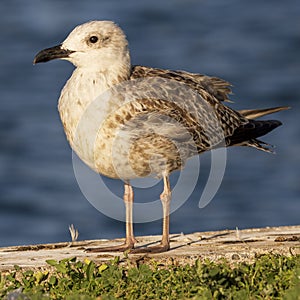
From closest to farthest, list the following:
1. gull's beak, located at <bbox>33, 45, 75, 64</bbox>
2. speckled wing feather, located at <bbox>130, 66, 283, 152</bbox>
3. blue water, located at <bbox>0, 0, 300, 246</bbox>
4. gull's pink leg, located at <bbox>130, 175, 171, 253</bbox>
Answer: gull's pink leg, located at <bbox>130, 175, 171, 253</bbox>, gull's beak, located at <bbox>33, 45, 75, 64</bbox>, speckled wing feather, located at <bbox>130, 66, 283, 152</bbox>, blue water, located at <bbox>0, 0, 300, 246</bbox>

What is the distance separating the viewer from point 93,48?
32.3 ft

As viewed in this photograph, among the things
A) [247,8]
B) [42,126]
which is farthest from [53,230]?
[247,8]

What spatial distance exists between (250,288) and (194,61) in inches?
631

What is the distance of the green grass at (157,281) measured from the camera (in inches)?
307

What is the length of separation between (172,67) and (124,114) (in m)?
13.2

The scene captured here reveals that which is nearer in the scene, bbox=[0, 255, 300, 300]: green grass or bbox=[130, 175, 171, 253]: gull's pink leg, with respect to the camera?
bbox=[0, 255, 300, 300]: green grass

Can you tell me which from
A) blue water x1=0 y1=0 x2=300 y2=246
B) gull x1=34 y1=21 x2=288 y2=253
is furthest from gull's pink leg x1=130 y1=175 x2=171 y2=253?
blue water x1=0 y1=0 x2=300 y2=246

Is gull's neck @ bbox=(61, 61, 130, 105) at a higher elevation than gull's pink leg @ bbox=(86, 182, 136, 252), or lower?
higher

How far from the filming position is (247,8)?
2881cm

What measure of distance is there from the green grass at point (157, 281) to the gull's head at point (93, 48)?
2.03 m

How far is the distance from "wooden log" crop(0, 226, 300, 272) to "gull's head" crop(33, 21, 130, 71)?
1595mm

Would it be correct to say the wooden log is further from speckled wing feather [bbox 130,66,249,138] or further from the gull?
speckled wing feather [bbox 130,66,249,138]

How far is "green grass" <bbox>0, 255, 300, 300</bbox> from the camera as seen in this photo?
25.6 feet

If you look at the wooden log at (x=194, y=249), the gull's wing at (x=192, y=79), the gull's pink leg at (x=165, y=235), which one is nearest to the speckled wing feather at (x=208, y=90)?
the gull's wing at (x=192, y=79)
